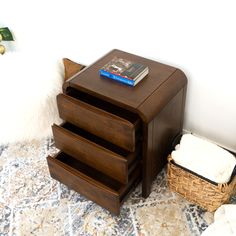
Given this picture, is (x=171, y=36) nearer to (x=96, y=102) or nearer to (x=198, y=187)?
(x=96, y=102)

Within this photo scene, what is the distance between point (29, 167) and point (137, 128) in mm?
700

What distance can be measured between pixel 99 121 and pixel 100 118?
0.06 feet

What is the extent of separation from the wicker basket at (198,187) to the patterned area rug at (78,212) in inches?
1.8

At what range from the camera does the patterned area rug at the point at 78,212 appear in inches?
52.4

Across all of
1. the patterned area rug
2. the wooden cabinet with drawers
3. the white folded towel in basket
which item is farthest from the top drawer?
the patterned area rug

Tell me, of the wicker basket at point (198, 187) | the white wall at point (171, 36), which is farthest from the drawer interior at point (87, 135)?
the white wall at point (171, 36)

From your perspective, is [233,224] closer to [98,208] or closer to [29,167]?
[98,208]

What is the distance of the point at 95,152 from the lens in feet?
4.11

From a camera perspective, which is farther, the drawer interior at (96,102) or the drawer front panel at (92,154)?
the drawer interior at (96,102)

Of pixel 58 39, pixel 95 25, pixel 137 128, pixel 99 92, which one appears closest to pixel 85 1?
pixel 95 25

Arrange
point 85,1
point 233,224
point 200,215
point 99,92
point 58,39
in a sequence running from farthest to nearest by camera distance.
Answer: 1. point 58,39
2. point 85,1
3. point 200,215
4. point 99,92
5. point 233,224

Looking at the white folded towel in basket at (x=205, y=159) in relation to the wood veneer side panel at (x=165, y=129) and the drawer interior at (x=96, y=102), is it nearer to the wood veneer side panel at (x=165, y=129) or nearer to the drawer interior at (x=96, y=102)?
the wood veneer side panel at (x=165, y=129)

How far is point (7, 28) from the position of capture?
76.7 inches

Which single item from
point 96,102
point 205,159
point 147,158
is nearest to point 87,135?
point 96,102
